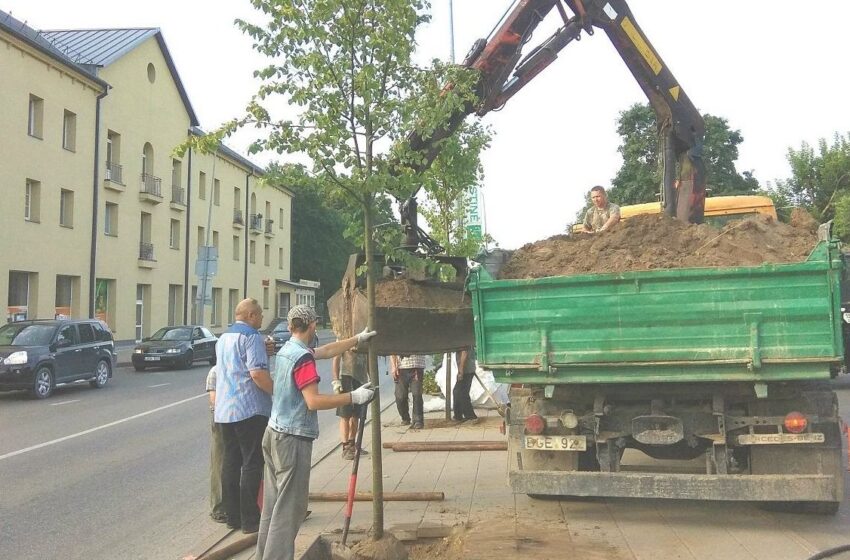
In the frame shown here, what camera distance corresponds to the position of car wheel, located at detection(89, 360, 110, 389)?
17.7 meters

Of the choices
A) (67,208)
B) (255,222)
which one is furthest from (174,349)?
(255,222)

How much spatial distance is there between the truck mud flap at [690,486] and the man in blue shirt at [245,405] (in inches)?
81.0

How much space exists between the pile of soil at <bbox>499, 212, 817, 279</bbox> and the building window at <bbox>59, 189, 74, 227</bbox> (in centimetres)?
2596

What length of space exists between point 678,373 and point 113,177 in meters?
30.3

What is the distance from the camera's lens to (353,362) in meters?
8.07

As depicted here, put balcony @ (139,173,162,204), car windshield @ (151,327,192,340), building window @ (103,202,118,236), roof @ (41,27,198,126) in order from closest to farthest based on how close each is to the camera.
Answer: car windshield @ (151,327,192,340) → roof @ (41,27,198,126) → building window @ (103,202,118,236) → balcony @ (139,173,162,204)

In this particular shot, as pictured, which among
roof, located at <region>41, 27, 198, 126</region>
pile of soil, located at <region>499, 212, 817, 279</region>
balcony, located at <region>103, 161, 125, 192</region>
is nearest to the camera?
pile of soil, located at <region>499, 212, 817, 279</region>

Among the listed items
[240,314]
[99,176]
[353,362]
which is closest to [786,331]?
[240,314]

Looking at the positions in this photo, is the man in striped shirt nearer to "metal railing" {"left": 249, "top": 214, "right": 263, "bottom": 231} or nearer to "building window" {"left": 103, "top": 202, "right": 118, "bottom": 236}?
"building window" {"left": 103, "top": 202, "right": 118, "bottom": 236}

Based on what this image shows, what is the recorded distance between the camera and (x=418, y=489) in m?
7.03

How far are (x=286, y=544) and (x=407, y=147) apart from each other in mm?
2785

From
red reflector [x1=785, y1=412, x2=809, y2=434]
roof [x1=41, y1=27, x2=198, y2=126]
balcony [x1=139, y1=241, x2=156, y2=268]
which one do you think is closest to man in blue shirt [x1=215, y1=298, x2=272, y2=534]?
red reflector [x1=785, y1=412, x2=809, y2=434]

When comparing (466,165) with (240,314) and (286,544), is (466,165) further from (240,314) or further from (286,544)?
(286,544)

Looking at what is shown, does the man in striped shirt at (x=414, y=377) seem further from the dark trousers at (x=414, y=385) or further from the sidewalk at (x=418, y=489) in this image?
the sidewalk at (x=418, y=489)
